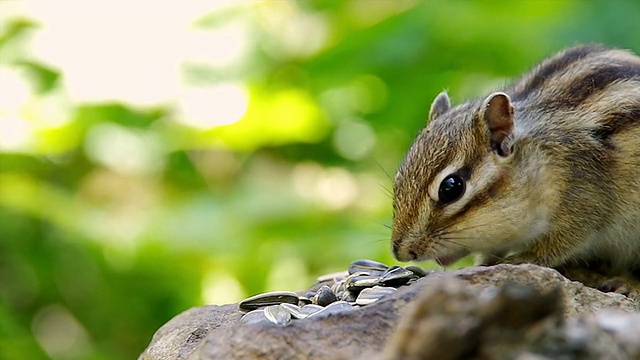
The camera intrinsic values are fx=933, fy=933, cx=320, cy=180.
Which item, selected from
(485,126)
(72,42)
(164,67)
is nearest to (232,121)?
(164,67)

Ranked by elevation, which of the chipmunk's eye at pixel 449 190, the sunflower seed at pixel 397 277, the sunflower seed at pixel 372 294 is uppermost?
the chipmunk's eye at pixel 449 190

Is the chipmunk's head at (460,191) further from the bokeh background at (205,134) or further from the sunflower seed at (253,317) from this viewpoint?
the bokeh background at (205,134)

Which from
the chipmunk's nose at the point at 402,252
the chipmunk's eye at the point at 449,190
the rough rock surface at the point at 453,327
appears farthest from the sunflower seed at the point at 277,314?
the chipmunk's eye at the point at 449,190

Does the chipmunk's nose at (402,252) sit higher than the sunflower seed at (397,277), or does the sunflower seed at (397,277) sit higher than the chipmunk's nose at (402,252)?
the chipmunk's nose at (402,252)

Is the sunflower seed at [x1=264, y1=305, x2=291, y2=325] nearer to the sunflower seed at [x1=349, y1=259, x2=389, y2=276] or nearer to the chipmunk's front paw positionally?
the sunflower seed at [x1=349, y1=259, x2=389, y2=276]

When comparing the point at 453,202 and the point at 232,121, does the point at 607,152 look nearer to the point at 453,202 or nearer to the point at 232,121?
the point at 453,202

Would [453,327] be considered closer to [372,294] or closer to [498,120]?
[372,294]

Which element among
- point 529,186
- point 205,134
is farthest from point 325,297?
point 205,134
